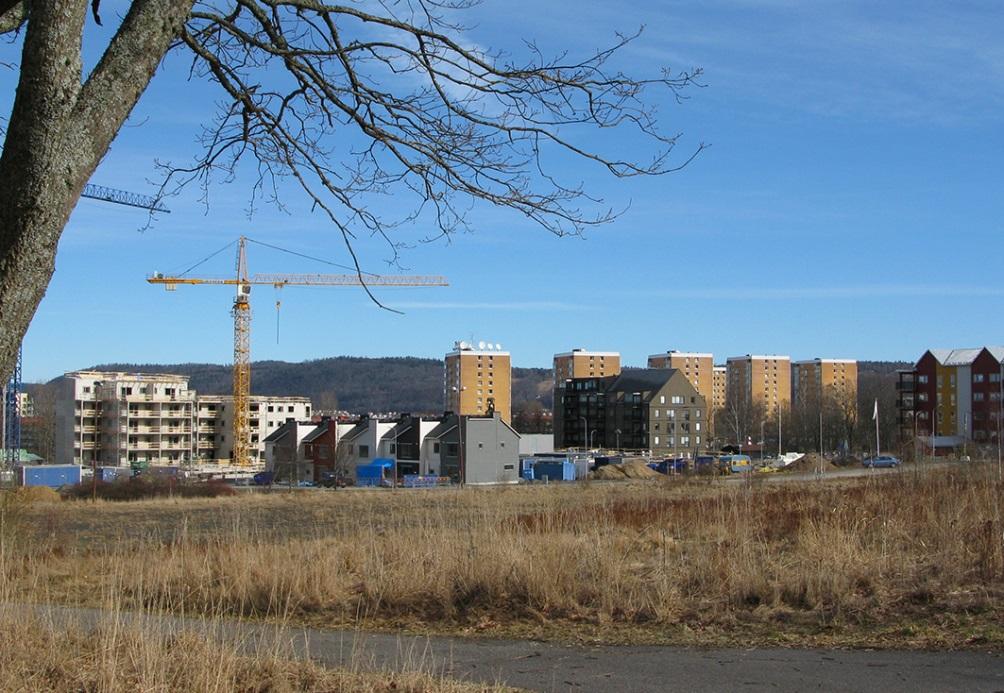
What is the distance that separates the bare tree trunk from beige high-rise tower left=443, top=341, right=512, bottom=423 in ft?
512

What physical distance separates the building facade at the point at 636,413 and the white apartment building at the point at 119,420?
156ft

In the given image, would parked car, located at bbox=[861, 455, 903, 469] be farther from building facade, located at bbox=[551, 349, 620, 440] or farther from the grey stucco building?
building facade, located at bbox=[551, 349, 620, 440]

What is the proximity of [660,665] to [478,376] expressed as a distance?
158499 millimetres

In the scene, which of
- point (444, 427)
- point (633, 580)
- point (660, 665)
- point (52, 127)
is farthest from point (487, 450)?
point (52, 127)

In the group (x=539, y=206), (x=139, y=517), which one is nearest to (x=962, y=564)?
(x=539, y=206)

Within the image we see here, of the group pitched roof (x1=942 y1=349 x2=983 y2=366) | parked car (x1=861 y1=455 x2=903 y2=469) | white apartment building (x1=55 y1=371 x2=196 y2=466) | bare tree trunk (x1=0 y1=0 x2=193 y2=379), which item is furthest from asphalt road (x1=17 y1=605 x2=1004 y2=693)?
white apartment building (x1=55 y1=371 x2=196 y2=466)

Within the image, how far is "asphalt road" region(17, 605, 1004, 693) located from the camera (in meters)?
6.18

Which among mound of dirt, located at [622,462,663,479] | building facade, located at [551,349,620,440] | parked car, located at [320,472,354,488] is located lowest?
parked car, located at [320,472,354,488]

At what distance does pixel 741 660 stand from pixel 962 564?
10.3 ft

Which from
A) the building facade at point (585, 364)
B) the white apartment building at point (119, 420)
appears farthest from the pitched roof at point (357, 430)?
the building facade at point (585, 364)

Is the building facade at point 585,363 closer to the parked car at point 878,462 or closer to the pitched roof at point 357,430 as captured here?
the pitched roof at point 357,430

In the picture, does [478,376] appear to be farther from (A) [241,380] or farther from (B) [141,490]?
(B) [141,490]

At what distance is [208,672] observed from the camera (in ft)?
16.2

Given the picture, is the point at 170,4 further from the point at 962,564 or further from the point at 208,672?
the point at 962,564
